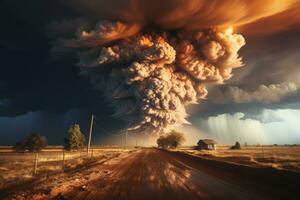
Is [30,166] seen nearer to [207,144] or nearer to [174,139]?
[207,144]

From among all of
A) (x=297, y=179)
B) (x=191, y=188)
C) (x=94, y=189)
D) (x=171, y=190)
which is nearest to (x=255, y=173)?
(x=297, y=179)

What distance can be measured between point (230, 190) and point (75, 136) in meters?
63.0

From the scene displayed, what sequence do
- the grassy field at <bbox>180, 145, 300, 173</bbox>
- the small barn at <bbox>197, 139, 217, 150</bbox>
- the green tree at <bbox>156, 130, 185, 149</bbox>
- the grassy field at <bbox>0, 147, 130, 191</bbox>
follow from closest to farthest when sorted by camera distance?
the grassy field at <bbox>0, 147, 130, 191</bbox>
the grassy field at <bbox>180, 145, 300, 173</bbox>
the small barn at <bbox>197, 139, 217, 150</bbox>
the green tree at <bbox>156, 130, 185, 149</bbox>

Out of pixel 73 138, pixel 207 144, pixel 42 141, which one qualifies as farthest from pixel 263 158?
pixel 207 144

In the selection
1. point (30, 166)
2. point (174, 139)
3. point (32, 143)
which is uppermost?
point (174, 139)

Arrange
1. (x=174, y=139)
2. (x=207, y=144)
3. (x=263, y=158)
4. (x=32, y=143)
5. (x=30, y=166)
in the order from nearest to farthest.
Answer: (x=30, y=166), (x=263, y=158), (x=32, y=143), (x=207, y=144), (x=174, y=139)

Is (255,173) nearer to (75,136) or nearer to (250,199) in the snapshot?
(250,199)

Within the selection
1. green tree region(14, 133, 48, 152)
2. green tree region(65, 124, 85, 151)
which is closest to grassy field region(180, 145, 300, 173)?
green tree region(65, 124, 85, 151)

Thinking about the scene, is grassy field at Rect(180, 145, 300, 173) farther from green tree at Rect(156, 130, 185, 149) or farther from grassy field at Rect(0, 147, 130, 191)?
green tree at Rect(156, 130, 185, 149)

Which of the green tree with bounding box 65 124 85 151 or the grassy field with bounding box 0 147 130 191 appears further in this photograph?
the green tree with bounding box 65 124 85 151

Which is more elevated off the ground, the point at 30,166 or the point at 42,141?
the point at 42,141

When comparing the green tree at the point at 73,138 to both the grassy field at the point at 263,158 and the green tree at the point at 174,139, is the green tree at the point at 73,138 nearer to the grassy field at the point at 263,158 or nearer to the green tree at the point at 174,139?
the grassy field at the point at 263,158

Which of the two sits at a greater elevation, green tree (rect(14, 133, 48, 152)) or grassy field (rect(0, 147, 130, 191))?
green tree (rect(14, 133, 48, 152))

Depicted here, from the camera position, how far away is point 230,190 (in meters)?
10.5
